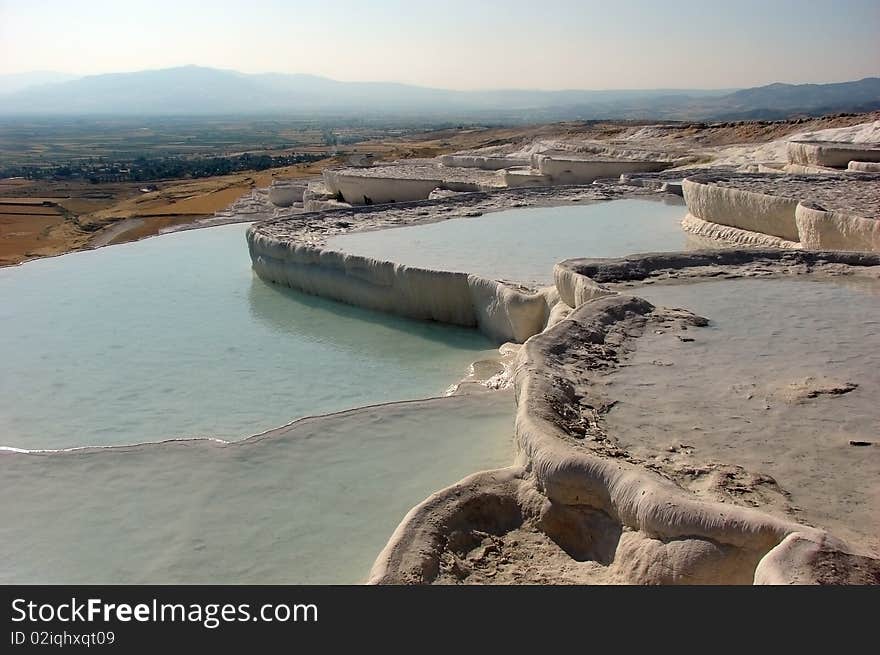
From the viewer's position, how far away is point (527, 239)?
8.25m

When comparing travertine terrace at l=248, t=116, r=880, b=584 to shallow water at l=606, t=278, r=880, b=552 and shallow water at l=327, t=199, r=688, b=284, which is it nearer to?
shallow water at l=606, t=278, r=880, b=552

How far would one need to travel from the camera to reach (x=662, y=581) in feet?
8.77

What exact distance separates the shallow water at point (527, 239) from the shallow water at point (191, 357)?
69 cm

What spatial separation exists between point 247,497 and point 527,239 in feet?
16.6

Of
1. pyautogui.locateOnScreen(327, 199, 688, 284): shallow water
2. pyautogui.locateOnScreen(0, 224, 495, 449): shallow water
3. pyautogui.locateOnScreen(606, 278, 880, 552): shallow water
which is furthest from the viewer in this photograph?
pyautogui.locateOnScreen(327, 199, 688, 284): shallow water

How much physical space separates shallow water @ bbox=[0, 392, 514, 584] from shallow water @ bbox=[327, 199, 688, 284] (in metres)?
2.59

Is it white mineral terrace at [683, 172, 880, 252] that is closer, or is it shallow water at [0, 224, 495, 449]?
shallow water at [0, 224, 495, 449]

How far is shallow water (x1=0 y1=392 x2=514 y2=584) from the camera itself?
3312mm

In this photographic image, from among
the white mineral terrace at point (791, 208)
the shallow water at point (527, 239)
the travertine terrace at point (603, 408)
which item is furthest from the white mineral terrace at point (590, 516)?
the white mineral terrace at point (791, 208)

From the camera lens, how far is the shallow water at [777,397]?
2.92 m

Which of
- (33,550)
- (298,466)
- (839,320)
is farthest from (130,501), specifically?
(839,320)

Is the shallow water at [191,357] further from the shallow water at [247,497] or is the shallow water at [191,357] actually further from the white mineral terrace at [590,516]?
the white mineral terrace at [590,516]

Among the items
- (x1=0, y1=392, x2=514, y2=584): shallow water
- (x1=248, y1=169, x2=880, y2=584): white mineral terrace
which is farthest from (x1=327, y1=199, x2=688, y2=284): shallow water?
(x1=0, y1=392, x2=514, y2=584): shallow water

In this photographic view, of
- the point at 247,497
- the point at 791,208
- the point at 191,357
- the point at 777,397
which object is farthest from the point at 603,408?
the point at 791,208
